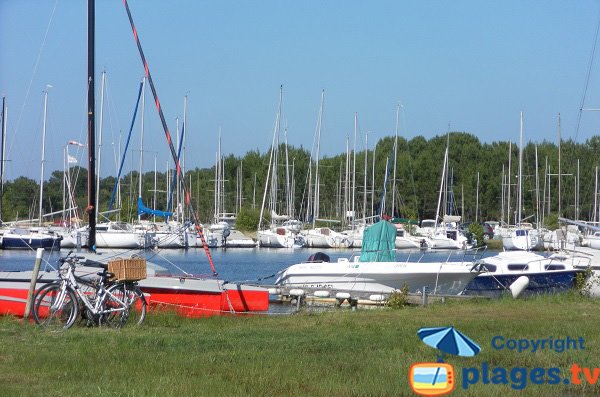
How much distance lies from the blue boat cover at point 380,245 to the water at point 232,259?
→ 9.53m

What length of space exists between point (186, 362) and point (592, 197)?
8396 cm

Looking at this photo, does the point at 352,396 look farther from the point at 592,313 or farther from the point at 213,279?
the point at 213,279

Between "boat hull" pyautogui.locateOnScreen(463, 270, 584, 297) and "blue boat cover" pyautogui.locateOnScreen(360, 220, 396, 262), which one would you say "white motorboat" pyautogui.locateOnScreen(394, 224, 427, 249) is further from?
"boat hull" pyautogui.locateOnScreen(463, 270, 584, 297)

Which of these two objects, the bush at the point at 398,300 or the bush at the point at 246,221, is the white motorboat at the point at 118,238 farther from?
the bush at the point at 398,300

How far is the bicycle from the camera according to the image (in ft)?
50.9

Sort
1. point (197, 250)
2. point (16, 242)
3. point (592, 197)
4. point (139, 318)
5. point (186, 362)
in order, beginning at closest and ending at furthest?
point (186, 362)
point (139, 318)
point (16, 242)
point (197, 250)
point (592, 197)

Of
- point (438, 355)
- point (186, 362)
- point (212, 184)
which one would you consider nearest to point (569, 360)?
point (438, 355)

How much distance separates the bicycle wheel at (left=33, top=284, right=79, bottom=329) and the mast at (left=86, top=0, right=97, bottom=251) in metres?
6.78

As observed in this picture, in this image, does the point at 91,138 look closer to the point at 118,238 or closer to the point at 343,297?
the point at 343,297

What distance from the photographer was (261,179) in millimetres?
119250

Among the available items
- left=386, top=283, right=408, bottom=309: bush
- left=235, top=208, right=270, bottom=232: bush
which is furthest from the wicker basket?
left=235, top=208, right=270, bottom=232: bush

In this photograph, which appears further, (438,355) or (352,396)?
(438,355)

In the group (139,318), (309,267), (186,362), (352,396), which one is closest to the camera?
(352,396)

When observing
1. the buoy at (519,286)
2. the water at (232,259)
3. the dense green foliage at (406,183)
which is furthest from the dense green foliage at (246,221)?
the buoy at (519,286)
